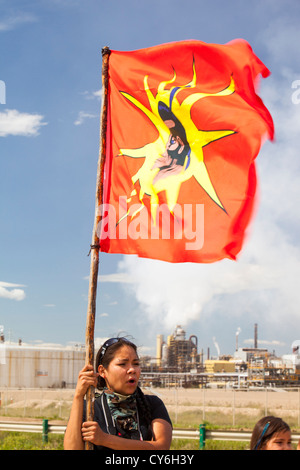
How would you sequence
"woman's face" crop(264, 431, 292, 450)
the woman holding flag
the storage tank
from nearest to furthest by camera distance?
"woman's face" crop(264, 431, 292, 450)
the woman holding flag
the storage tank

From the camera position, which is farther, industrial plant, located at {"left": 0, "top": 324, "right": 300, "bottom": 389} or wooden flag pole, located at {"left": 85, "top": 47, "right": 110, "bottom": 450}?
industrial plant, located at {"left": 0, "top": 324, "right": 300, "bottom": 389}

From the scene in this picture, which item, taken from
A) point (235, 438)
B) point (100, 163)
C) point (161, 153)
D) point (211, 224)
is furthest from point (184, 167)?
point (235, 438)

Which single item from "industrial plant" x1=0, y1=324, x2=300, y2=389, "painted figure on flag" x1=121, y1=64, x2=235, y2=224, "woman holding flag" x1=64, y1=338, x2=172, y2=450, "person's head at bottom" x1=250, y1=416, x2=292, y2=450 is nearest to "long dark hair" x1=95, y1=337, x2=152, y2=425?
"woman holding flag" x1=64, y1=338, x2=172, y2=450

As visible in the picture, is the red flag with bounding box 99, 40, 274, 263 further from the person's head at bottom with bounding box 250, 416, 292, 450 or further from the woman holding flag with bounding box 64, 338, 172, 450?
the person's head at bottom with bounding box 250, 416, 292, 450

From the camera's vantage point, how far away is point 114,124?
6727mm

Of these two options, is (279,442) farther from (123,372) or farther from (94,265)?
A: (94,265)

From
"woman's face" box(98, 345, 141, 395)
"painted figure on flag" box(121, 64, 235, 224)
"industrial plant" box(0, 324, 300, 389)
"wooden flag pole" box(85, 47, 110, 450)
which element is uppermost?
"painted figure on flag" box(121, 64, 235, 224)

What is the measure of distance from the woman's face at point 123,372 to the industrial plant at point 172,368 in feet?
174

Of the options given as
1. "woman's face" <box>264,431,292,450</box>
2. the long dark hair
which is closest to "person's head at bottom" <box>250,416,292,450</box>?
"woman's face" <box>264,431,292,450</box>

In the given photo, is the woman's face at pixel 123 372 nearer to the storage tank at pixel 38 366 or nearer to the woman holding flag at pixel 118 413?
the woman holding flag at pixel 118 413

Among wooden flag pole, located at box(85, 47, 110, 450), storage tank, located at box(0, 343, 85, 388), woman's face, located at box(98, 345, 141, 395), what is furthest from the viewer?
storage tank, located at box(0, 343, 85, 388)

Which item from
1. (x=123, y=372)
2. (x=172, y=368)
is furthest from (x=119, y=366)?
(x=172, y=368)

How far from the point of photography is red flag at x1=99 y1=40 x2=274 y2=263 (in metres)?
Result: 6.39

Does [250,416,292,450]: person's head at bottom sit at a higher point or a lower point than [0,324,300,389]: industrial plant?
higher
